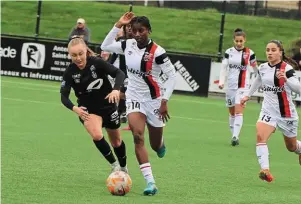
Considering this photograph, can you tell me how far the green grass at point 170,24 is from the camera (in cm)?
3430

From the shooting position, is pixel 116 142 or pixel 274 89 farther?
pixel 274 89

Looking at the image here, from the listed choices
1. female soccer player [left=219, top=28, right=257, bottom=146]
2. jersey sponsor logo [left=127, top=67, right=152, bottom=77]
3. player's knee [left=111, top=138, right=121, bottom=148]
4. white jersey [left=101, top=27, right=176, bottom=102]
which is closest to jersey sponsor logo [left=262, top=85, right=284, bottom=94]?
white jersey [left=101, top=27, right=176, bottom=102]

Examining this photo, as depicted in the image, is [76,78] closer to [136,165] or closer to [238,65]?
[136,165]

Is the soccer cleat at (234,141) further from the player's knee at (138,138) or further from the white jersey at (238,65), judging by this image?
the player's knee at (138,138)

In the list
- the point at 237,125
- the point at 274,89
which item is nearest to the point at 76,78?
the point at 274,89

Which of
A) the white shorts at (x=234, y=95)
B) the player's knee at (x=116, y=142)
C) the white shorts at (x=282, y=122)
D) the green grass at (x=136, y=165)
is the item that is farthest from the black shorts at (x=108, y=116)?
the white shorts at (x=234, y=95)

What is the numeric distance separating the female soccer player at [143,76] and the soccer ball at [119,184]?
441mm

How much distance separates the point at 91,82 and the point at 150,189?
1572 millimetres

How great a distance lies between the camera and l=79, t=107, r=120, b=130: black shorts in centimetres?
1113

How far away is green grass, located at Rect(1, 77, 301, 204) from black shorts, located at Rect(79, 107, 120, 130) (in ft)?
2.46

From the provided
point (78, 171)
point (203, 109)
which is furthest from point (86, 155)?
point (203, 109)

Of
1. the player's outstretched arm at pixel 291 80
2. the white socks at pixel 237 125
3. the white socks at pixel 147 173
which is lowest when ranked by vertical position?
the white socks at pixel 237 125

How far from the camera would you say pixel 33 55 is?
1093 inches

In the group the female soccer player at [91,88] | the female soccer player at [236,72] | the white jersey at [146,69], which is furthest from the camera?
the female soccer player at [236,72]
